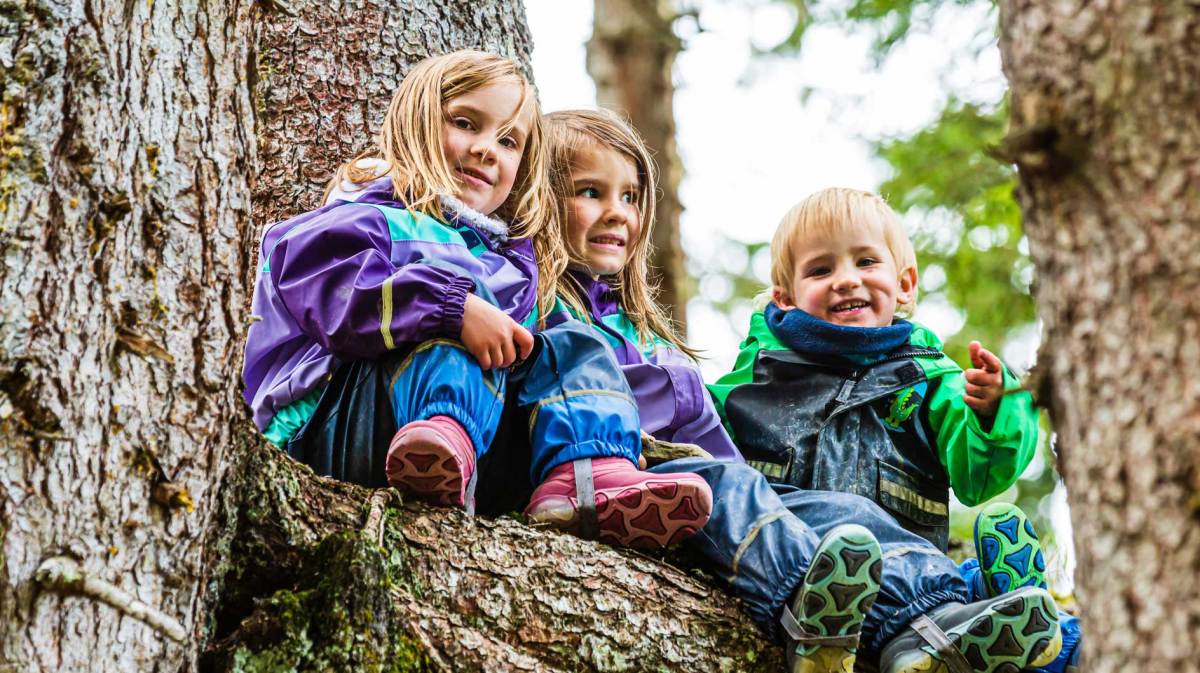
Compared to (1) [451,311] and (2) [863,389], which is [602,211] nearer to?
(2) [863,389]

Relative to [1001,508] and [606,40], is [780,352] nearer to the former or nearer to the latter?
[1001,508]

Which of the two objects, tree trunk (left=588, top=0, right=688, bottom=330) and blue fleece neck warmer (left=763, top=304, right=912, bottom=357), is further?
tree trunk (left=588, top=0, right=688, bottom=330)

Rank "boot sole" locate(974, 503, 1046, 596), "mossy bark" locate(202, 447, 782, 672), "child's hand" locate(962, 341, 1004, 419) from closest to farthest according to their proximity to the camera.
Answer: "mossy bark" locate(202, 447, 782, 672) → "boot sole" locate(974, 503, 1046, 596) → "child's hand" locate(962, 341, 1004, 419)

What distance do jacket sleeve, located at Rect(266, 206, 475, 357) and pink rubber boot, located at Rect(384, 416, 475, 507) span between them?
0.83ft

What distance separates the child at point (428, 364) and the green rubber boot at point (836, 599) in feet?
1.02

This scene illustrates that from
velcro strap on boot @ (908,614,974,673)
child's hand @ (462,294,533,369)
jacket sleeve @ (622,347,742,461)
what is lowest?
velcro strap on boot @ (908,614,974,673)

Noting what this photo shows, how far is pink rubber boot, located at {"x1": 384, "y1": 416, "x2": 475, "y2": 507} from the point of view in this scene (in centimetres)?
256

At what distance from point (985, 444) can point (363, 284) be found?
1785mm

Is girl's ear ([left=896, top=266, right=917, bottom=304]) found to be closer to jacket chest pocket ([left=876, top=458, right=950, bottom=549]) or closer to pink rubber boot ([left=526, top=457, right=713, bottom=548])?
jacket chest pocket ([left=876, top=458, right=950, bottom=549])

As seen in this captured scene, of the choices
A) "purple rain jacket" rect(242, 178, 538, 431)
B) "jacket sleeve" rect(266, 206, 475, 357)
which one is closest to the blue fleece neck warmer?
"purple rain jacket" rect(242, 178, 538, 431)

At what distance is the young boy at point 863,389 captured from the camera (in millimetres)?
3312

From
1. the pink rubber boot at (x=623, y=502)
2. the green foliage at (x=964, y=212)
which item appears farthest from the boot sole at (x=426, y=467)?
the green foliage at (x=964, y=212)

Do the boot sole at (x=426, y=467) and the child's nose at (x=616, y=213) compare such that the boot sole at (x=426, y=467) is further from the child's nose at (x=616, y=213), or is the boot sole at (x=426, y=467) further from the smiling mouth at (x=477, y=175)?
the child's nose at (x=616, y=213)

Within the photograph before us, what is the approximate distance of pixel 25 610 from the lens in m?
1.80
